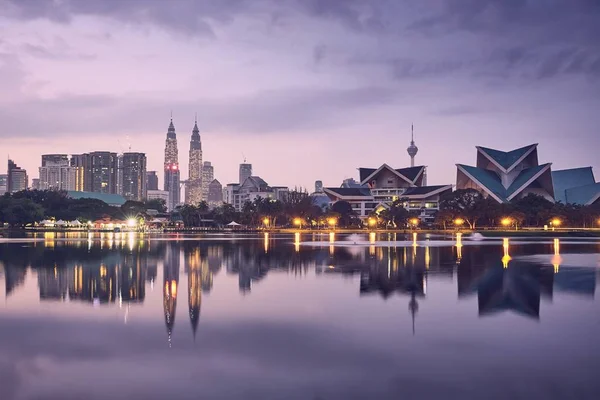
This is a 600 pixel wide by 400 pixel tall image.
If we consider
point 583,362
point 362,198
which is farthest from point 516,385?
point 362,198

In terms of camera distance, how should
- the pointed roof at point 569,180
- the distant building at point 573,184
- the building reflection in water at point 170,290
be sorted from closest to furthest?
the building reflection in water at point 170,290 < the distant building at point 573,184 < the pointed roof at point 569,180

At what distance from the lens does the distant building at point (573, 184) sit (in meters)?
123

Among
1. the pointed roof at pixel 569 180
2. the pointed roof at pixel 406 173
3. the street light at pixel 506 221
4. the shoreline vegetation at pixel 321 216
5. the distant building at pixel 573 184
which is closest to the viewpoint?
the street light at pixel 506 221

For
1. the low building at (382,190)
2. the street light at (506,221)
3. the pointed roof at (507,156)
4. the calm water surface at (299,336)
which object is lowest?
the calm water surface at (299,336)

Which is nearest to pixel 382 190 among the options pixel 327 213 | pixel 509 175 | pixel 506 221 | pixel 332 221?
pixel 327 213

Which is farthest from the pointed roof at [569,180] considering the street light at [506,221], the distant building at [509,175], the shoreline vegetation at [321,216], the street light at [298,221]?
the street light at [298,221]

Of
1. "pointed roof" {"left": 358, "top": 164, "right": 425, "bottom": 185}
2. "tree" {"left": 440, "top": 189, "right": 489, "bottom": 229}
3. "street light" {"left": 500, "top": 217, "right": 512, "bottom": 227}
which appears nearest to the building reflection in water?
"tree" {"left": 440, "top": 189, "right": 489, "bottom": 229}

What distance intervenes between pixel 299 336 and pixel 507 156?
118 meters

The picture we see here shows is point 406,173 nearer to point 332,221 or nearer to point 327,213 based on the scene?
point 327,213

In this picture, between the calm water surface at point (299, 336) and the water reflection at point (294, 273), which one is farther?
the water reflection at point (294, 273)

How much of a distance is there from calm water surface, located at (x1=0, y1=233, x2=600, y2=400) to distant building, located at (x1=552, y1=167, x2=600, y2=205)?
356 ft

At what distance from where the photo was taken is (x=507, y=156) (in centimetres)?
12275

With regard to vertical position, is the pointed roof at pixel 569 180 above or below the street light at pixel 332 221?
above

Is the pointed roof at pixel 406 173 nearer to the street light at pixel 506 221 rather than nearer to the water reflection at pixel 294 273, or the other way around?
the street light at pixel 506 221
